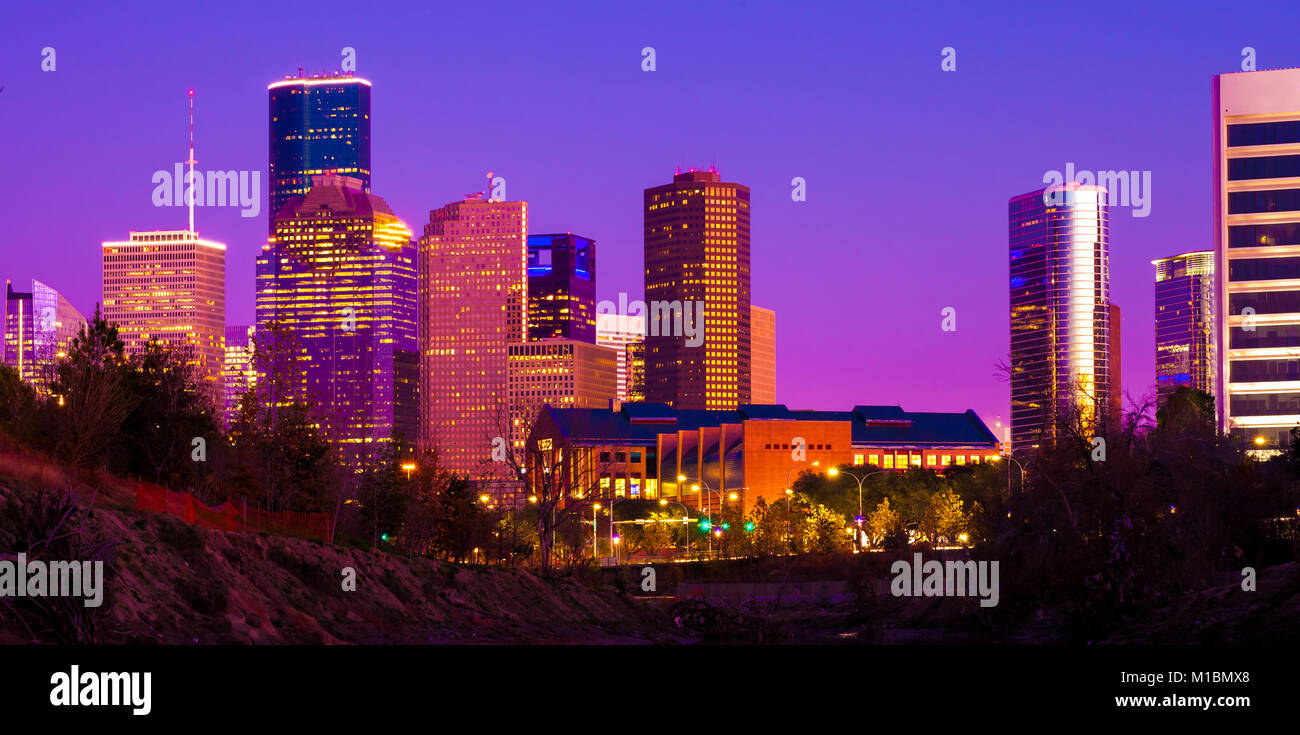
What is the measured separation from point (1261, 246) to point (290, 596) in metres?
103

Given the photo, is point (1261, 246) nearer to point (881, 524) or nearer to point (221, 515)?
point (881, 524)

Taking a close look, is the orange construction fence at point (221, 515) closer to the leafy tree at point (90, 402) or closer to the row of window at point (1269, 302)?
the leafy tree at point (90, 402)

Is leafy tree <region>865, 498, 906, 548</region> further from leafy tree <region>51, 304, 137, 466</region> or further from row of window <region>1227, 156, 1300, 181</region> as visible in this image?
leafy tree <region>51, 304, 137, 466</region>

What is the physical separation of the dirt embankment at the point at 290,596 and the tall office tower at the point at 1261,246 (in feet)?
268

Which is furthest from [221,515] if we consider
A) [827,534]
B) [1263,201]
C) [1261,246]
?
[1263,201]

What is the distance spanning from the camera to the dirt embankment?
106 feet

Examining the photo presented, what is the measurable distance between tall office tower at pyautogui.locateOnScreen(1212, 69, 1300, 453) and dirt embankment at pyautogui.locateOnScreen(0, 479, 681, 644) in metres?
81.7

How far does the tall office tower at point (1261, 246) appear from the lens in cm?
12100

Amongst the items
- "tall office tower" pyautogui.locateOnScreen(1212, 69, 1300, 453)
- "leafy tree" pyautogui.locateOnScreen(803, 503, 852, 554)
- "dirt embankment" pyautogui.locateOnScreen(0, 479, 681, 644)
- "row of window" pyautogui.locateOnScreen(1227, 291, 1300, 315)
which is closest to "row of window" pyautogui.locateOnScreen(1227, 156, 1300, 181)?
"tall office tower" pyautogui.locateOnScreen(1212, 69, 1300, 453)

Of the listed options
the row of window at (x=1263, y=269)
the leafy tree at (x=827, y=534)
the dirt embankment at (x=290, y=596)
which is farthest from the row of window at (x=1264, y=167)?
the dirt embankment at (x=290, y=596)
